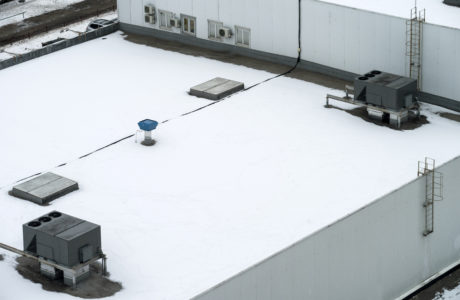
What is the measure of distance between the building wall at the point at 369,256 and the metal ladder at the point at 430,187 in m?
0.21

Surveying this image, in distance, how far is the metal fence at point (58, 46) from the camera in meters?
52.2

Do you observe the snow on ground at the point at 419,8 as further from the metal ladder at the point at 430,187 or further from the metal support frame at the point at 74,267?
the metal support frame at the point at 74,267

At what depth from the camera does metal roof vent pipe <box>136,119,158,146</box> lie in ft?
139

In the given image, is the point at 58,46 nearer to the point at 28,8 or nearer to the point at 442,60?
the point at 442,60

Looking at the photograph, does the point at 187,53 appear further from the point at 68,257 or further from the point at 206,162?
the point at 68,257

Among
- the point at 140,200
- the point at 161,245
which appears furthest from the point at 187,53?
the point at 161,245

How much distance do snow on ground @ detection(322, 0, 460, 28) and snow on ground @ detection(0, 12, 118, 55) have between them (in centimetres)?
2361

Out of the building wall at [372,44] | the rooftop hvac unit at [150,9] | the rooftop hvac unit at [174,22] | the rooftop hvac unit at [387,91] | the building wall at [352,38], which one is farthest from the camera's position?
the rooftop hvac unit at [150,9]

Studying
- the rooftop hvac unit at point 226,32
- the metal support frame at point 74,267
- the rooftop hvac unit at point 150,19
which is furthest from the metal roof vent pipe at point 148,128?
the rooftop hvac unit at point 150,19

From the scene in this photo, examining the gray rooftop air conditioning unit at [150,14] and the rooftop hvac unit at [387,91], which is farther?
the gray rooftop air conditioning unit at [150,14]

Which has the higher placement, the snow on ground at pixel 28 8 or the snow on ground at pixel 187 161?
the snow on ground at pixel 187 161

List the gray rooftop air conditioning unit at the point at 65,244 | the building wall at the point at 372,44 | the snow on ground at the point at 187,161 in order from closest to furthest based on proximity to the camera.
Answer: the gray rooftop air conditioning unit at the point at 65,244
the snow on ground at the point at 187,161
the building wall at the point at 372,44

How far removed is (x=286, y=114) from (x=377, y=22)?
17.5 feet

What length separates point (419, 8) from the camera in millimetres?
47125
